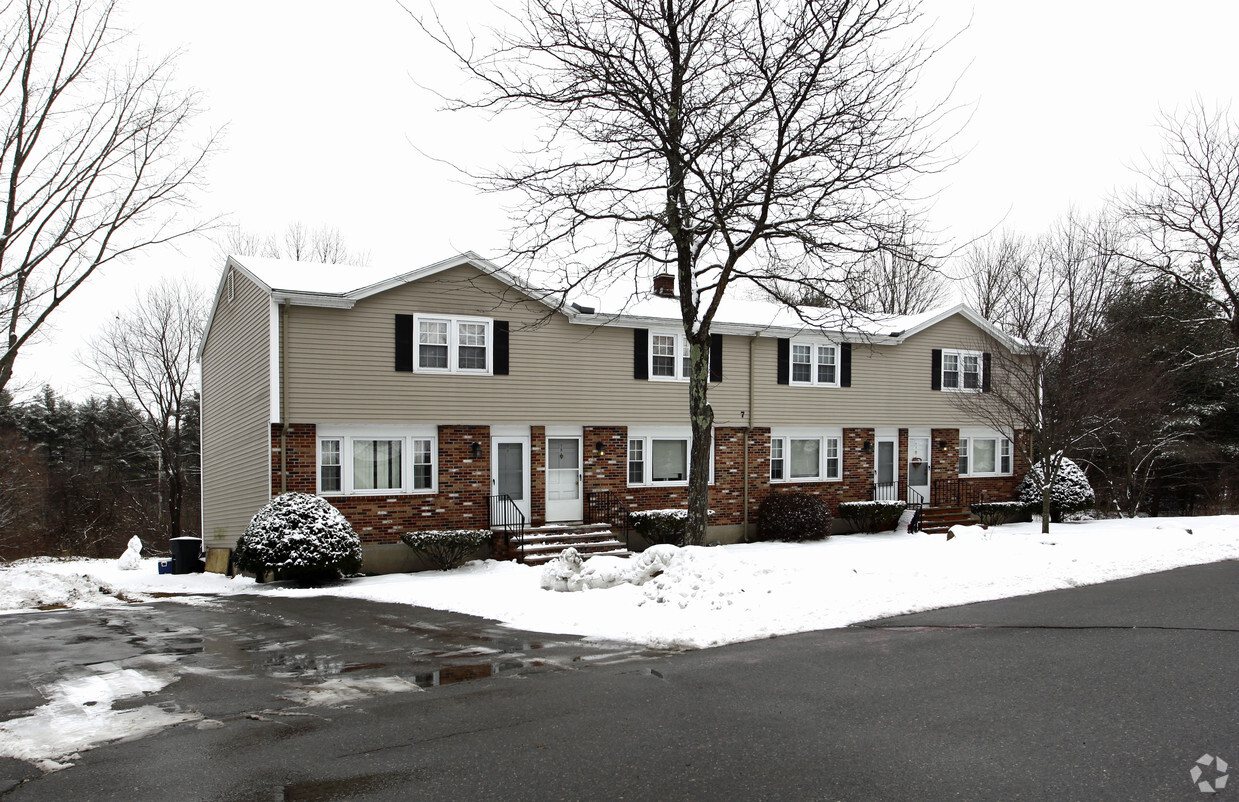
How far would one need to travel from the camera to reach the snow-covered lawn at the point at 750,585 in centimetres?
1026

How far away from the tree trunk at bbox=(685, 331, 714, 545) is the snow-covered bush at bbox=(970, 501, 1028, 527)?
1406 cm

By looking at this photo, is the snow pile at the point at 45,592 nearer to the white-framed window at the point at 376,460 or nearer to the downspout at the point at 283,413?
the downspout at the point at 283,413

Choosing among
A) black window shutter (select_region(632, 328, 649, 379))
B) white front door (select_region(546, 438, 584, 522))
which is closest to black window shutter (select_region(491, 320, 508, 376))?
white front door (select_region(546, 438, 584, 522))

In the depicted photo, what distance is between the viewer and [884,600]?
36.6 feet

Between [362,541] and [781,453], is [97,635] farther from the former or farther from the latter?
[781,453]

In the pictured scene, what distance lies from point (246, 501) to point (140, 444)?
31.6 metres

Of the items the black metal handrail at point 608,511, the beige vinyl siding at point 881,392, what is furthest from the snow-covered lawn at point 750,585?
the beige vinyl siding at point 881,392

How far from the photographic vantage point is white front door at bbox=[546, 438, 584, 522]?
63.7 feet

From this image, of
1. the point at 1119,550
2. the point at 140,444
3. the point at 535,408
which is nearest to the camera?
the point at 1119,550

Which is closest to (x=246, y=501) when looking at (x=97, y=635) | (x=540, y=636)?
(x=97, y=635)

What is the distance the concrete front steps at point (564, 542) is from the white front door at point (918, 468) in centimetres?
1019

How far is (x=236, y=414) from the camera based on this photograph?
19453mm

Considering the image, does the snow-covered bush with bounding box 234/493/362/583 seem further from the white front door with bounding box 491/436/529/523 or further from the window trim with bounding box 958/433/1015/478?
the window trim with bounding box 958/433/1015/478

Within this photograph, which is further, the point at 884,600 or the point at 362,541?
the point at 362,541
